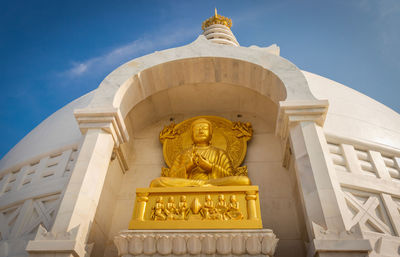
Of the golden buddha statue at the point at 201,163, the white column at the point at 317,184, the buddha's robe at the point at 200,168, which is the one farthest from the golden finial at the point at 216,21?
the white column at the point at 317,184

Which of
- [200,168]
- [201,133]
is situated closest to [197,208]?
[200,168]

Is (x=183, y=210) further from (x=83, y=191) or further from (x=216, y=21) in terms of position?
(x=216, y=21)

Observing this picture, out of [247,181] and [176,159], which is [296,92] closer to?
[247,181]

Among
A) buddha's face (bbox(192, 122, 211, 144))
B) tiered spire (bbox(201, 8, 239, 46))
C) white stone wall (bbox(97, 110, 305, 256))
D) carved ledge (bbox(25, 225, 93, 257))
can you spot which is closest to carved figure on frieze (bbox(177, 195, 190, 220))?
carved ledge (bbox(25, 225, 93, 257))

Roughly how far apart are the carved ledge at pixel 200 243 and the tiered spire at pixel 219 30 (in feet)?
23.3

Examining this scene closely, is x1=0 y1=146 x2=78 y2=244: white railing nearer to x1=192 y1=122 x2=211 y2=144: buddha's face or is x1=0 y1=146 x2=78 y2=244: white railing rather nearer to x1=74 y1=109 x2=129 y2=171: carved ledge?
x1=74 y1=109 x2=129 y2=171: carved ledge

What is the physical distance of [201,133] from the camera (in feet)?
24.3

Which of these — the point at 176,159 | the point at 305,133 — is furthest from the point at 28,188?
the point at 305,133

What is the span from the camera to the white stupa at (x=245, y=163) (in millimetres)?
4625

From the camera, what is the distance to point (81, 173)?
17.2 feet

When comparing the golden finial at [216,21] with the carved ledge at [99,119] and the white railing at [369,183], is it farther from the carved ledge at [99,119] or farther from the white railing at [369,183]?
the carved ledge at [99,119]

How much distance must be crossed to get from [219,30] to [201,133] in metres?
5.30

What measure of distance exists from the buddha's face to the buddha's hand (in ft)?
2.32

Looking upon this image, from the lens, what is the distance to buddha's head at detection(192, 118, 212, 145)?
739 centimetres
